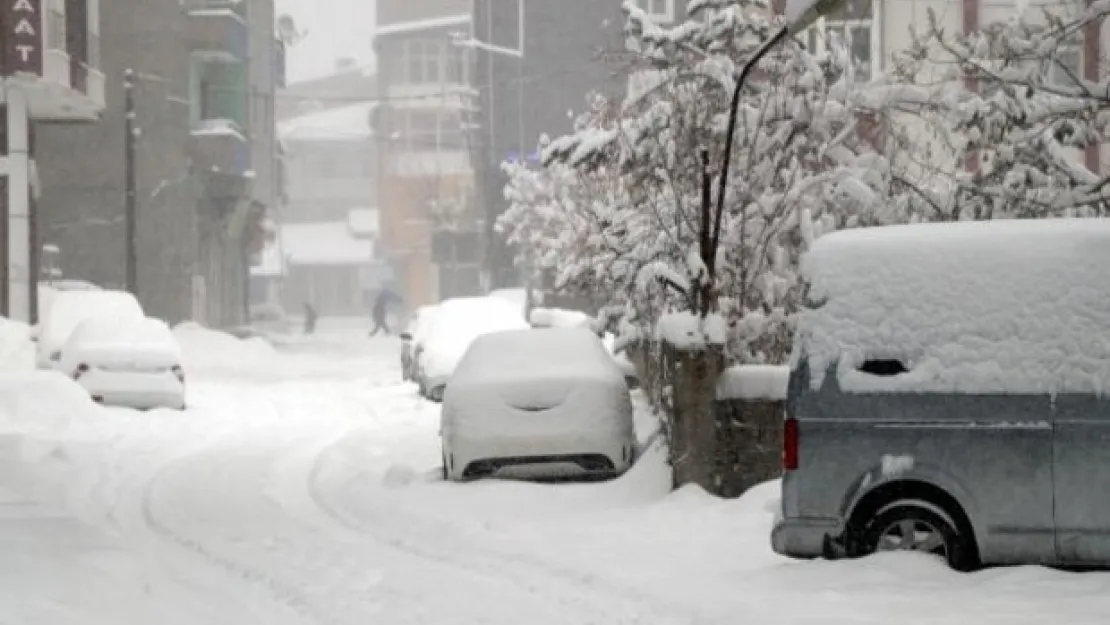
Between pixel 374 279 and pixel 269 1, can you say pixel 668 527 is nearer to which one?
pixel 269 1

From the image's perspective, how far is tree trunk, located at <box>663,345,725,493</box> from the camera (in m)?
15.1

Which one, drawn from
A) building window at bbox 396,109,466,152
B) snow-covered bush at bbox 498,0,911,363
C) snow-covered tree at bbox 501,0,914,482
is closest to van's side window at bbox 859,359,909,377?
snow-covered tree at bbox 501,0,914,482

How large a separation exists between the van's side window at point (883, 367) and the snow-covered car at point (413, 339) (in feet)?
69.7

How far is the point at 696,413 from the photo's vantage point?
1512cm

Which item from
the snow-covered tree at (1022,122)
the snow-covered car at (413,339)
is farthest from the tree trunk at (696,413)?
the snow-covered car at (413,339)

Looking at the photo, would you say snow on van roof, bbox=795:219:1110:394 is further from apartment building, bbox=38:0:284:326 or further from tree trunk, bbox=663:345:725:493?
apartment building, bbox=38:0:284:326

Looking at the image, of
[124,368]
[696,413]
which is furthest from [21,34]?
[696,413]

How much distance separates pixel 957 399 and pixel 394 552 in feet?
13.3

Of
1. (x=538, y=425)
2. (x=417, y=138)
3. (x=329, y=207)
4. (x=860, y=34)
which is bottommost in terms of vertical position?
(x=538, y=425)

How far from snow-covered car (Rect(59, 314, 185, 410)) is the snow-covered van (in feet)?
54.7

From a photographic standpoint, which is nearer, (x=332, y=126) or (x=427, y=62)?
(x=427, y=62)

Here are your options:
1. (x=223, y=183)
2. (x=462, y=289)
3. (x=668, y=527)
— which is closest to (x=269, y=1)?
(x=462, y=289)

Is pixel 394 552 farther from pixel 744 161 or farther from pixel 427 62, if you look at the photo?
pixel 427 62

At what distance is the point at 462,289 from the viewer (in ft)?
289
